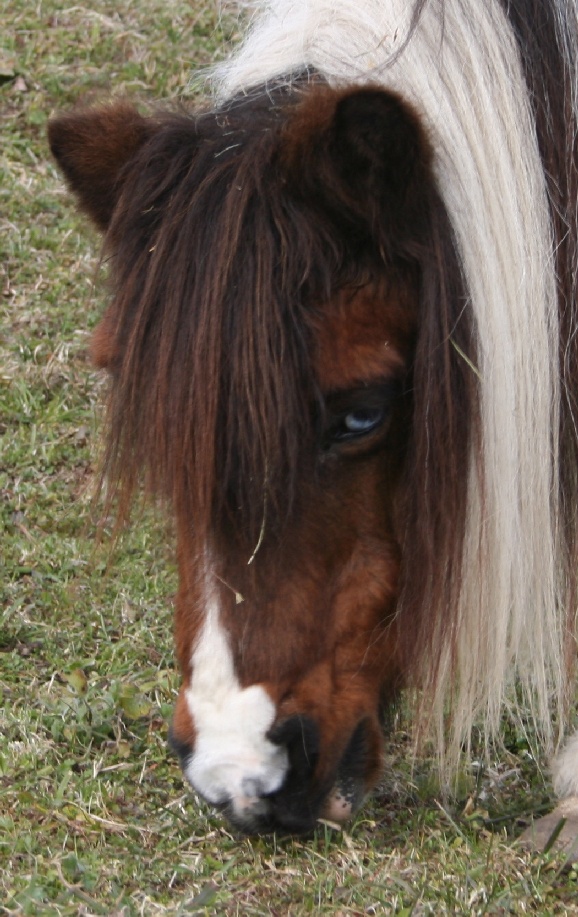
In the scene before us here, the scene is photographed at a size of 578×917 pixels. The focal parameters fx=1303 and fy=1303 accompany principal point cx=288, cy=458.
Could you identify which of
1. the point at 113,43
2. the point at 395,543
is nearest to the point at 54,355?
the point at 113,43

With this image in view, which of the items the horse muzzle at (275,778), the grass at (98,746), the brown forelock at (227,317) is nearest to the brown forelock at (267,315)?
the brown forelock at (227,317)

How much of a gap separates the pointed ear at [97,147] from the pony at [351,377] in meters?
0.03

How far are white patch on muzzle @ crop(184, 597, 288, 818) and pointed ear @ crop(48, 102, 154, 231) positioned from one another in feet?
3.18

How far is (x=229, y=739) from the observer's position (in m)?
2.27

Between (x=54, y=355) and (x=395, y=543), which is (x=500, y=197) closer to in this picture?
(x=395, y=543)

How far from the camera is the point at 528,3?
2.55m

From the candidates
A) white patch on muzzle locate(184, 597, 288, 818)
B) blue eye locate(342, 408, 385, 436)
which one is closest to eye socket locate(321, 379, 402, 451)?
blue eye locate(342, 408, 385, 436)

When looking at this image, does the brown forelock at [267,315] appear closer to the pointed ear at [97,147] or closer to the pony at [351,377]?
the pony at [351,377]

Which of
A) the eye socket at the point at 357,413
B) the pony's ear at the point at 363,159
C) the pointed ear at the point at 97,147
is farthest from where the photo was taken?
the pointed ear at the point at 97,147

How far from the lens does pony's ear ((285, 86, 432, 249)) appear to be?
220 centimetres

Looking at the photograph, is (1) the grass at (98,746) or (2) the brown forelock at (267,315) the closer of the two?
(2) the brown forelock at (267,315)

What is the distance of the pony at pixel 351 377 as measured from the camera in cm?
227

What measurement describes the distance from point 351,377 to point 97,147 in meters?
0.80

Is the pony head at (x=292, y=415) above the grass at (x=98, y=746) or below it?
above
